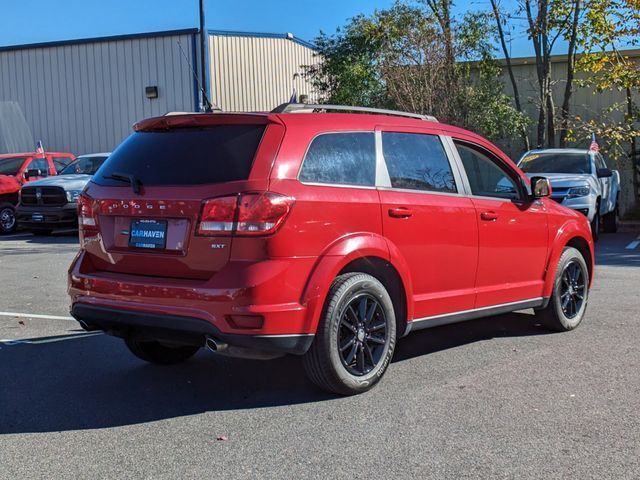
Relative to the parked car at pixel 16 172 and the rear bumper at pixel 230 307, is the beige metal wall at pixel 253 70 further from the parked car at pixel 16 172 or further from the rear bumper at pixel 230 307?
the rear bumper at pixel 230 307

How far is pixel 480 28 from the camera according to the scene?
787 inches

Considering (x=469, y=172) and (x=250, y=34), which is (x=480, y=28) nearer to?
(x=250, y=34)

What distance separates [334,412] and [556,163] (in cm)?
1213

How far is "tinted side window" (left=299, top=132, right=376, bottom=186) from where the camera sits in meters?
4.73

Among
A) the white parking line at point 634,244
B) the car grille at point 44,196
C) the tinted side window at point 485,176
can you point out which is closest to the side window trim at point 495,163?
the tinted side window at point 485,176

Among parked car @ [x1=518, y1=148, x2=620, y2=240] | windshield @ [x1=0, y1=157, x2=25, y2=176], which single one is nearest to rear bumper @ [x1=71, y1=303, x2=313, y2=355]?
parked car @ [x1=518, y1=148, x2=620, y2=240]

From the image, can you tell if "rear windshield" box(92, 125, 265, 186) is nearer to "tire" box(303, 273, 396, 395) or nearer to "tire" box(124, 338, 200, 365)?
"tire" box(303, 273, 396, 395)

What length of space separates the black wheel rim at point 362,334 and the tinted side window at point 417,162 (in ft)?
2.92

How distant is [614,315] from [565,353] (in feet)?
5.96

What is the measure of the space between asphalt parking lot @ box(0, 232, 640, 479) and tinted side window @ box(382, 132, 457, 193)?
1.37 m

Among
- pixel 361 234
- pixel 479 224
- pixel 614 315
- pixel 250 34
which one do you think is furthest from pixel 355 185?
pixel 250 34

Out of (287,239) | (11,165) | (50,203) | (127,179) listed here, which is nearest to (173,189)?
(127,179)

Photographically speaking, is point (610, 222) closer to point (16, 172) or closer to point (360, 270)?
point (360, 270)

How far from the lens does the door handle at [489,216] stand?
580cm
